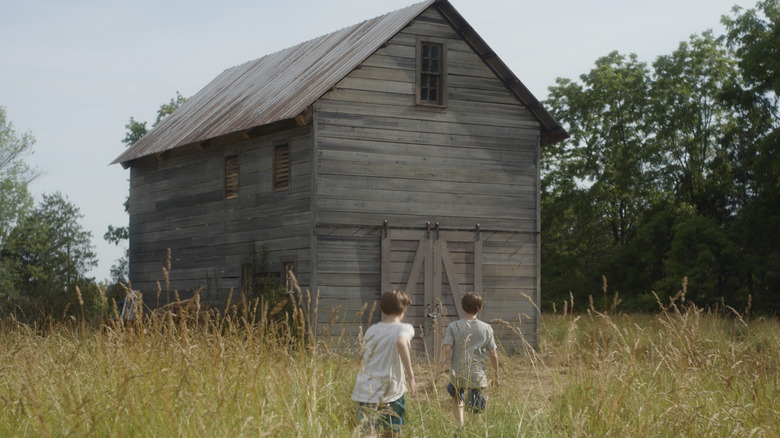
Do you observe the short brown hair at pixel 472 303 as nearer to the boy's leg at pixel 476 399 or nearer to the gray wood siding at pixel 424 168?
the boy's leg at pixel 476 399

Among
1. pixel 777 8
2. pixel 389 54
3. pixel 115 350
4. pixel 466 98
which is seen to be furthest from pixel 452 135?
pixel 777 8

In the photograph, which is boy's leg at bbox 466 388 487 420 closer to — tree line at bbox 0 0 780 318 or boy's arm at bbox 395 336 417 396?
boy's arm at bbox 395 336 417 396

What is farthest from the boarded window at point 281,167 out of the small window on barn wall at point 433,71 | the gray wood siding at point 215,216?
the small window on barn wall at point 433,71

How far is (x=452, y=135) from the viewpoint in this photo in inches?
706

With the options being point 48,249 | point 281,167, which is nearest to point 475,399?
point 281,167

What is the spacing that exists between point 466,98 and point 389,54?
1.83m

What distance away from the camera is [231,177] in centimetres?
1920

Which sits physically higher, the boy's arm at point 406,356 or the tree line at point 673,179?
the tree line at point 673,179

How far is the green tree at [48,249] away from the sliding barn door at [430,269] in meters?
18.3

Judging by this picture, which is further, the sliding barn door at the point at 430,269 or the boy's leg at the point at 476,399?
the sliding barn door at the point at 430,269

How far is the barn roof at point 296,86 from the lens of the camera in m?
17.4

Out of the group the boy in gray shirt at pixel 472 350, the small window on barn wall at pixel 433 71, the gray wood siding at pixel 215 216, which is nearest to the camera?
the boy in gray shirt at pixel 472 350

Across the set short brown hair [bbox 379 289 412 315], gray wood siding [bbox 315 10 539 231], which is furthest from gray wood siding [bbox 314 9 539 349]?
short brown hair [bbox 379 289 412 315]

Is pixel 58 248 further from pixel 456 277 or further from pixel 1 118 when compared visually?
pixel 456 277
